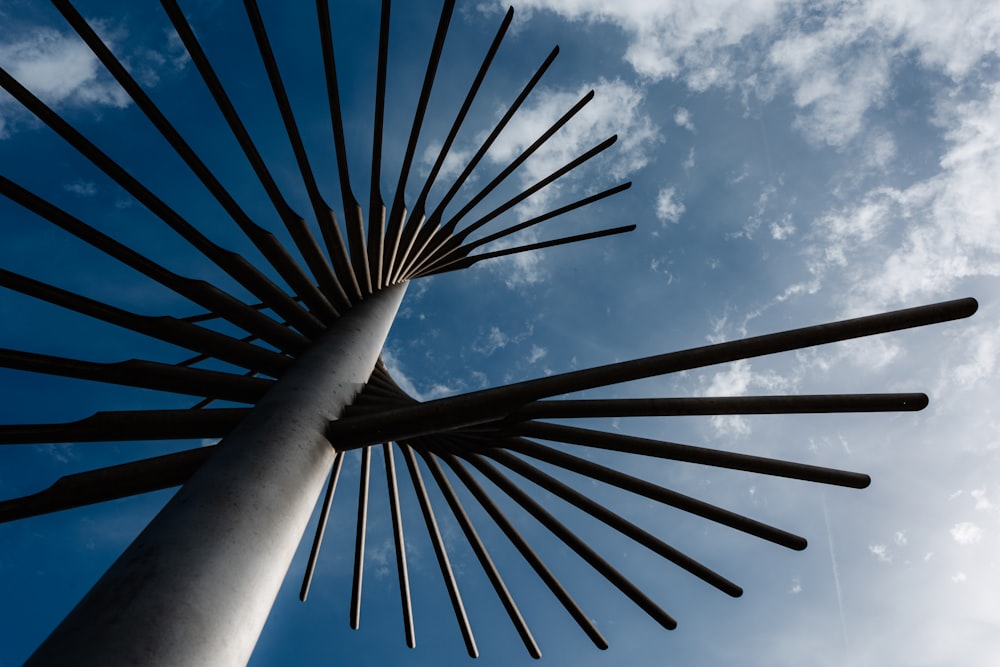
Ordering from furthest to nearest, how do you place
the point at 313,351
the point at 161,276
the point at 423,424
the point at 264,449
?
the point at 161,276 < the point at 313,351 < the point at 423,424 < the point at 264,449

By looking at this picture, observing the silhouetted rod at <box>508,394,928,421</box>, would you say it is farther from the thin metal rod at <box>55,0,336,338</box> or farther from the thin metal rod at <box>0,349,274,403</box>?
the thin metal rod at <box>55,0,336,338</box>

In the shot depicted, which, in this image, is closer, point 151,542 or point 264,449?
point 151,542

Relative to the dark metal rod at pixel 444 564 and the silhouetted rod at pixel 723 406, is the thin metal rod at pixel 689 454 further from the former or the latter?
the dark metal rod at pixel 444 564

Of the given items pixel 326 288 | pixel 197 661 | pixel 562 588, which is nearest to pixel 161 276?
pixel 326 288

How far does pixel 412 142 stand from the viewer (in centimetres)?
850

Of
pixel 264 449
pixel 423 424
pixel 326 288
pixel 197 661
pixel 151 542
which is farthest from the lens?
pixel 326 288

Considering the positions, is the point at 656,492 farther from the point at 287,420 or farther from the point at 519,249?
the point at 519,249

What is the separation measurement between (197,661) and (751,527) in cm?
524

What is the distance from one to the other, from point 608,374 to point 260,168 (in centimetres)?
436

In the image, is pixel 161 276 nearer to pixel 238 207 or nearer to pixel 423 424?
pixel 238 207

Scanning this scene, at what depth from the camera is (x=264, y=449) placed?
4277 mm

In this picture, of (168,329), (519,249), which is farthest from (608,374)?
(519,249)

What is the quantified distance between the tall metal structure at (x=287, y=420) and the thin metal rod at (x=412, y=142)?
0.03m

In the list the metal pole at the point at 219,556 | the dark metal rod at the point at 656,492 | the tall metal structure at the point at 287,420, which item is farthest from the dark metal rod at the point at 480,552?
the metal pole at the point at 219,556
